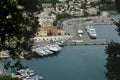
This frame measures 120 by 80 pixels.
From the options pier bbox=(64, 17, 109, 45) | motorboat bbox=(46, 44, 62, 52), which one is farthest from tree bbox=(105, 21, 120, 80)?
pier bbox=(64, 17, 109, 45)

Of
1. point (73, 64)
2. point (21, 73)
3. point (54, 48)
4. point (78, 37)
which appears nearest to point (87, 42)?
point (78, 37)

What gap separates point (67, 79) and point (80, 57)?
339cm

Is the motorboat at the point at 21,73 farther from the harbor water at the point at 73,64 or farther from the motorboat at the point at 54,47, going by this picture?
the motorboat at the point at 54,47

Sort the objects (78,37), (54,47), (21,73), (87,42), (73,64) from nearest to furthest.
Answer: (21,73)
(73,64)
(54,47)
(87,42)
(78,37)

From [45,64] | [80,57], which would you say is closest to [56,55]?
[80,57]

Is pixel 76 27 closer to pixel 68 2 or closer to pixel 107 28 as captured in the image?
pixel 107 28

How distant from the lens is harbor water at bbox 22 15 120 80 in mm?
10883

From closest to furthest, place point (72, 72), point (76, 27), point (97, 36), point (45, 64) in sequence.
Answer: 1. point (72, 72)
2. point (45, 64)
3. point (97, 36)
4. point (76, 27)

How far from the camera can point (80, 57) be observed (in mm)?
13883

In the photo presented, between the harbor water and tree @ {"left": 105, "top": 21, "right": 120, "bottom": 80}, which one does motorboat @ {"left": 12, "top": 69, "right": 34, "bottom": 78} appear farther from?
the harbor water

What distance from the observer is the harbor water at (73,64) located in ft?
35.7

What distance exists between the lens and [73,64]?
12695mm

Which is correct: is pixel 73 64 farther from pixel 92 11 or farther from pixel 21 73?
pixel 92 11

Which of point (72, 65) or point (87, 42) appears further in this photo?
point (87, 42)
